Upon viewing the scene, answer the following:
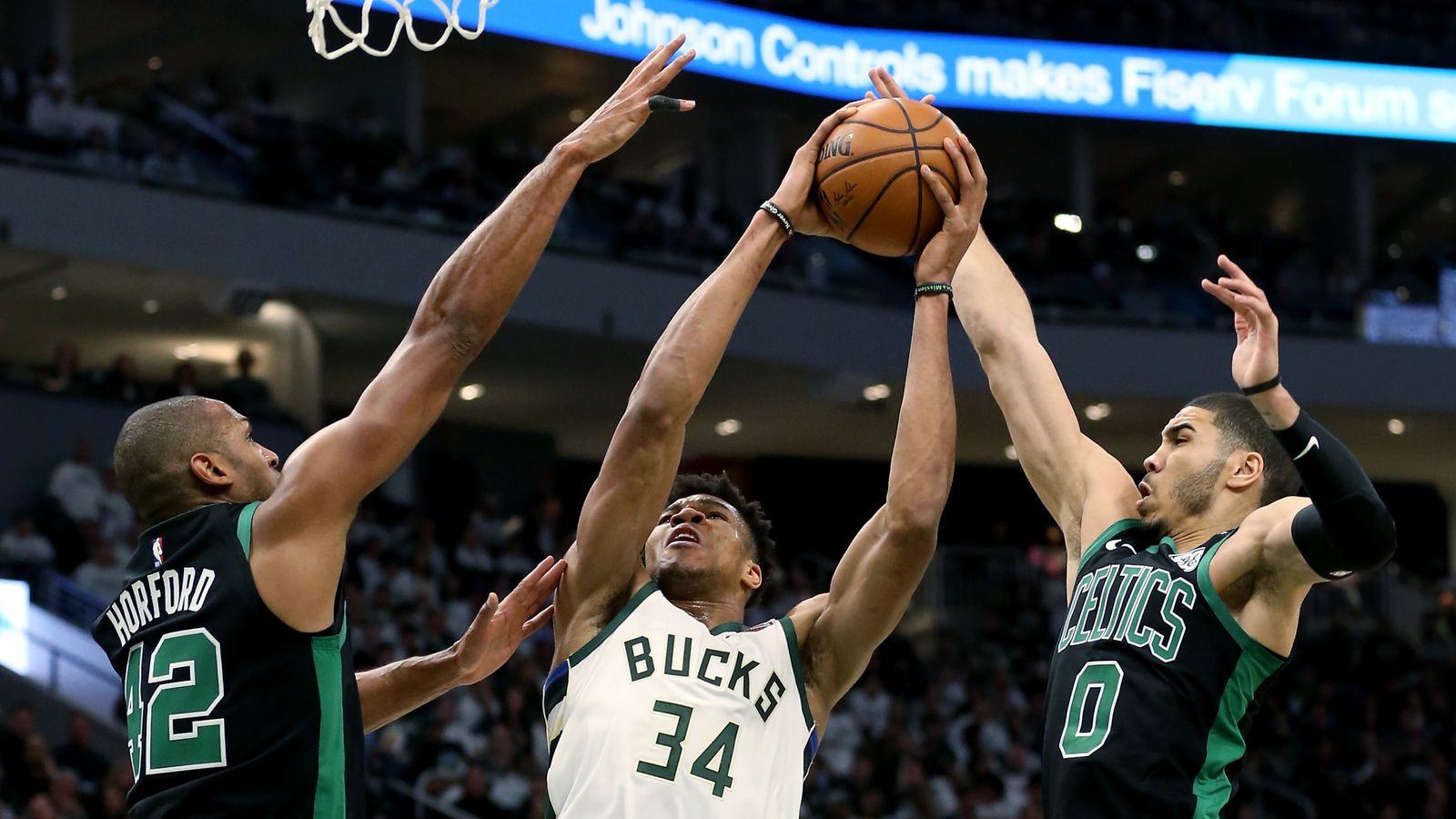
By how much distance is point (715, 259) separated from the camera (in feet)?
64.7

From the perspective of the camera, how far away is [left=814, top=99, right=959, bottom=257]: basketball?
15.8 feet

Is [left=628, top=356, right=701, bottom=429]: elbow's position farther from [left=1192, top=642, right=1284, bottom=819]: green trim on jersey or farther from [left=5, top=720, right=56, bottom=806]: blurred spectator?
[left=5, top=720, right=56, bottom=806]: blurred spectator

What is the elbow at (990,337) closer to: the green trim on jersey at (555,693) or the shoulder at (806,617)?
the shoulder at (806,617)

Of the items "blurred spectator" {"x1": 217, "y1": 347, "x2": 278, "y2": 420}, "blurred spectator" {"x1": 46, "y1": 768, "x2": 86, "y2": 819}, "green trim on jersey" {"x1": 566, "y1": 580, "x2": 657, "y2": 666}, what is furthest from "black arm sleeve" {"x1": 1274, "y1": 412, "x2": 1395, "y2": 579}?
"blurred spectator" {"x1": 217, "y1": 347, "x2": 278, "y2": 420}

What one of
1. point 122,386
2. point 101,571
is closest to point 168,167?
point 122,386

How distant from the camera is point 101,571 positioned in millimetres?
13641

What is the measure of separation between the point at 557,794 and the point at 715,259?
15.5m

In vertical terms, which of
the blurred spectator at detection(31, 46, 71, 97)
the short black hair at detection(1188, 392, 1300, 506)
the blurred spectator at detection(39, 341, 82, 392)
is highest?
the blurred spectator at detection(31, 46, 71, 97)

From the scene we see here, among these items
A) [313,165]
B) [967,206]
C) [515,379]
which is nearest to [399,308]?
[313,165]

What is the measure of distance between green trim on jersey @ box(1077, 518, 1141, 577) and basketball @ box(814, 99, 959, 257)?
0.94 m

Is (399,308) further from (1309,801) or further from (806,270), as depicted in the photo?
(1309,801)

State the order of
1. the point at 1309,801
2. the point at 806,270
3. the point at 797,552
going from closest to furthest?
1. the point at 1309,801
2. the point at 806,270
3. the point at 797,552

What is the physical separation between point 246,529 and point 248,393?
13.6 m

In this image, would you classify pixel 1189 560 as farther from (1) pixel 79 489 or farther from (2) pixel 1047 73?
(2) pixel 1047 73
